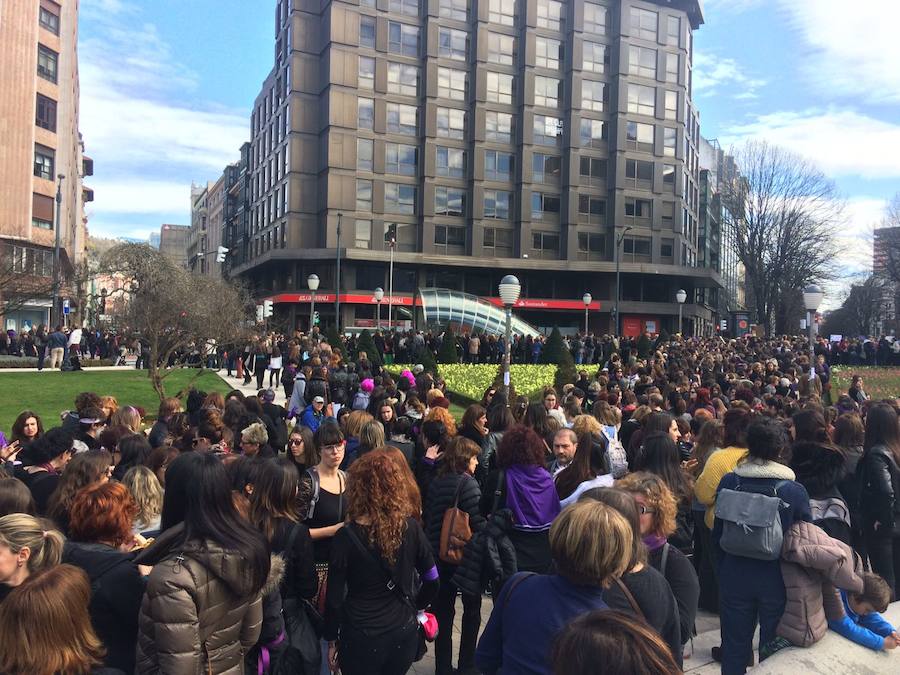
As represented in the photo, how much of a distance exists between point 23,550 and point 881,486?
5.76m

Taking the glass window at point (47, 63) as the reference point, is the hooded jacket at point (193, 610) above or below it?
below

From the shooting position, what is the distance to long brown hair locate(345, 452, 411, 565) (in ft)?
11.7

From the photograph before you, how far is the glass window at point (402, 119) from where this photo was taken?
54844mm

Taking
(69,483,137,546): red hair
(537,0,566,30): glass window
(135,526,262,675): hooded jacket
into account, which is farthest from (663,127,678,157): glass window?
(135,526,262,675): hooded jacket

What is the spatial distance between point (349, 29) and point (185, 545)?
2205 inches

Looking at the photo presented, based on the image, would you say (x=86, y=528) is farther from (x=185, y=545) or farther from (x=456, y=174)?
(x=456, y=174)

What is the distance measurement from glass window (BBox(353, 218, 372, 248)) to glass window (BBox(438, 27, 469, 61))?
52.2 ft

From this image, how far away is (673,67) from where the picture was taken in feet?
201

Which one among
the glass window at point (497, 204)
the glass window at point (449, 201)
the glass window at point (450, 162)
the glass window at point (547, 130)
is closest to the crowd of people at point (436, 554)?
the glass window at point (449, 201)

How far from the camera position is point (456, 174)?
188ft

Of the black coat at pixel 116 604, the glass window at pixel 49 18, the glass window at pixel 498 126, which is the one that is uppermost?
the glass window at pixel 49 18

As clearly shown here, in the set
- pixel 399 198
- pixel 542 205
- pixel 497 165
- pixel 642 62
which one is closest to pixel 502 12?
pixel 497 165

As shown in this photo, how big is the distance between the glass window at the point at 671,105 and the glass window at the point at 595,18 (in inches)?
330

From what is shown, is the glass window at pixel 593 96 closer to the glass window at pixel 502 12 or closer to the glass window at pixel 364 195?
the glass window at pixel 502 12
